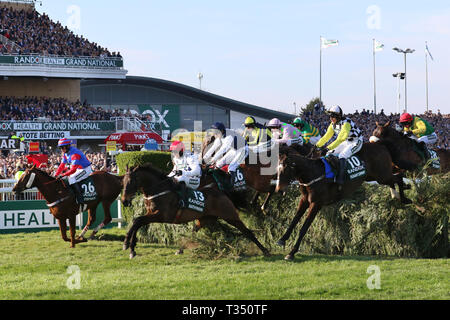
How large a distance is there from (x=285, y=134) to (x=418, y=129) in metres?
2.44

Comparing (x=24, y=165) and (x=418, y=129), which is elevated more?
(x=418, y=129)

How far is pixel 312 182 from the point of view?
30.5 ft

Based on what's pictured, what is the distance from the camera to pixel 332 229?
401 inches

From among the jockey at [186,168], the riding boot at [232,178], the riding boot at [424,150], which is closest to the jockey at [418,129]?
the riding boot at [424,150]

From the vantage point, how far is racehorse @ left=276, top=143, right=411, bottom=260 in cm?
913

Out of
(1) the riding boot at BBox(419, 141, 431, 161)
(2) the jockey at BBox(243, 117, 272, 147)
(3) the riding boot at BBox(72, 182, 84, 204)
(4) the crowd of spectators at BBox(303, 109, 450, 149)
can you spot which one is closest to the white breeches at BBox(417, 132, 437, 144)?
(1) the riding boot at BBox(419, 141, 431, 161)

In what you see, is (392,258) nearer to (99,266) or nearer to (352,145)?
(352,145)

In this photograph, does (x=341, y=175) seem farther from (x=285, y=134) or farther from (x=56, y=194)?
(x=56, y=194)

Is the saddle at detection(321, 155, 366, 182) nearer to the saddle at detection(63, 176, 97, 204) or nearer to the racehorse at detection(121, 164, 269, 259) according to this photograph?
the racehorse at detection(121, 164, 269, 259)

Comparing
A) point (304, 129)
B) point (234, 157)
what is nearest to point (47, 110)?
point (304, 129)

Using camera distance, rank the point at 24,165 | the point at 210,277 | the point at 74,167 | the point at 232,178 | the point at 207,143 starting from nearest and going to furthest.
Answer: the point at 210,277 < the point at 232,178 < the point at 207,143 < the point at 74,167 < the point at 24,165

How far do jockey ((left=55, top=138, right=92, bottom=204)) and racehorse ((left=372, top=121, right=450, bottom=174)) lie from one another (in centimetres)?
540

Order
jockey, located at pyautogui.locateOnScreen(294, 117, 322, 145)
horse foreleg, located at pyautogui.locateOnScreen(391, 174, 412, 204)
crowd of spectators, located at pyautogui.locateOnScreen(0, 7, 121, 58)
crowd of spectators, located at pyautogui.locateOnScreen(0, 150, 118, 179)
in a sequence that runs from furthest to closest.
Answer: crowd of spectators, located at pyautogui.locateOnScreen(0, 7, 121, 58) < crowd of spectators, located at pyautogui.locateOnScreen(0, 150, 118, 179) < jockey, located at pyautogui.locateOnScreen(294, 117, 322, 145) < horse foreleg, located at pyautogui.locateOnScreen(391, 174, 412, 204)

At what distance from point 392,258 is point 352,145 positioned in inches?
73.9
